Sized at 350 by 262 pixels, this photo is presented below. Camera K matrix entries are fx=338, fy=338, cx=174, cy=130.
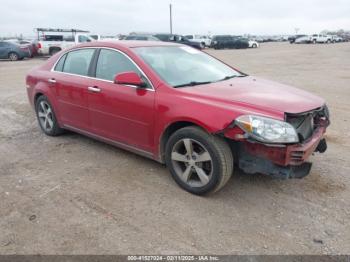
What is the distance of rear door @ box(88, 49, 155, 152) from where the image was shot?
3885mm

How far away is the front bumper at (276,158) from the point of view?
312cm

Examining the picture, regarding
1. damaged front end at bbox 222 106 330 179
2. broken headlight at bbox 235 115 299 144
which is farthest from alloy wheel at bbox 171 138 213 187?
broken headlight at bbox 235 115 299 144

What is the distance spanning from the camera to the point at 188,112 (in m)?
3.45

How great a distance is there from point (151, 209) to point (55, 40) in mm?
24139

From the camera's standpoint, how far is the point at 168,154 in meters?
3.76

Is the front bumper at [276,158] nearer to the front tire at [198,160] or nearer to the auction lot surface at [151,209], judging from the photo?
the front tire at [198,160]

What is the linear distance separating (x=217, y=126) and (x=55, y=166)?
2.37 m

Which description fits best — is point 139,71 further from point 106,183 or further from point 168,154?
point 106,183

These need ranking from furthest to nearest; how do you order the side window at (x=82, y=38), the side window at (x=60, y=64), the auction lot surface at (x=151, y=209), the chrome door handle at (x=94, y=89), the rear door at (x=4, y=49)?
the side window at (x=82, y=38)
the rear door at (x=4, y=49)
the side window at (x=60, y=64)
the chrome door handle at (x=94, y=89)
the auction lot surface at (x=151, y=209)

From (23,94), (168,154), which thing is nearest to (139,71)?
(168,154)

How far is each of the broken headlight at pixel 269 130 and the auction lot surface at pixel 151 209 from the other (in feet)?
2.50

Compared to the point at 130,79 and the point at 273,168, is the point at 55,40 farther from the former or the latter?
the point at 273,168

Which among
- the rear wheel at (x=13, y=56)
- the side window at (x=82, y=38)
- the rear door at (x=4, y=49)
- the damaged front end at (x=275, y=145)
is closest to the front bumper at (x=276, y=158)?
the damaged front end at (x=275, y=145)

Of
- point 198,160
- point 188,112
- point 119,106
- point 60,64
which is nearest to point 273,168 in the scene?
point 198,160
